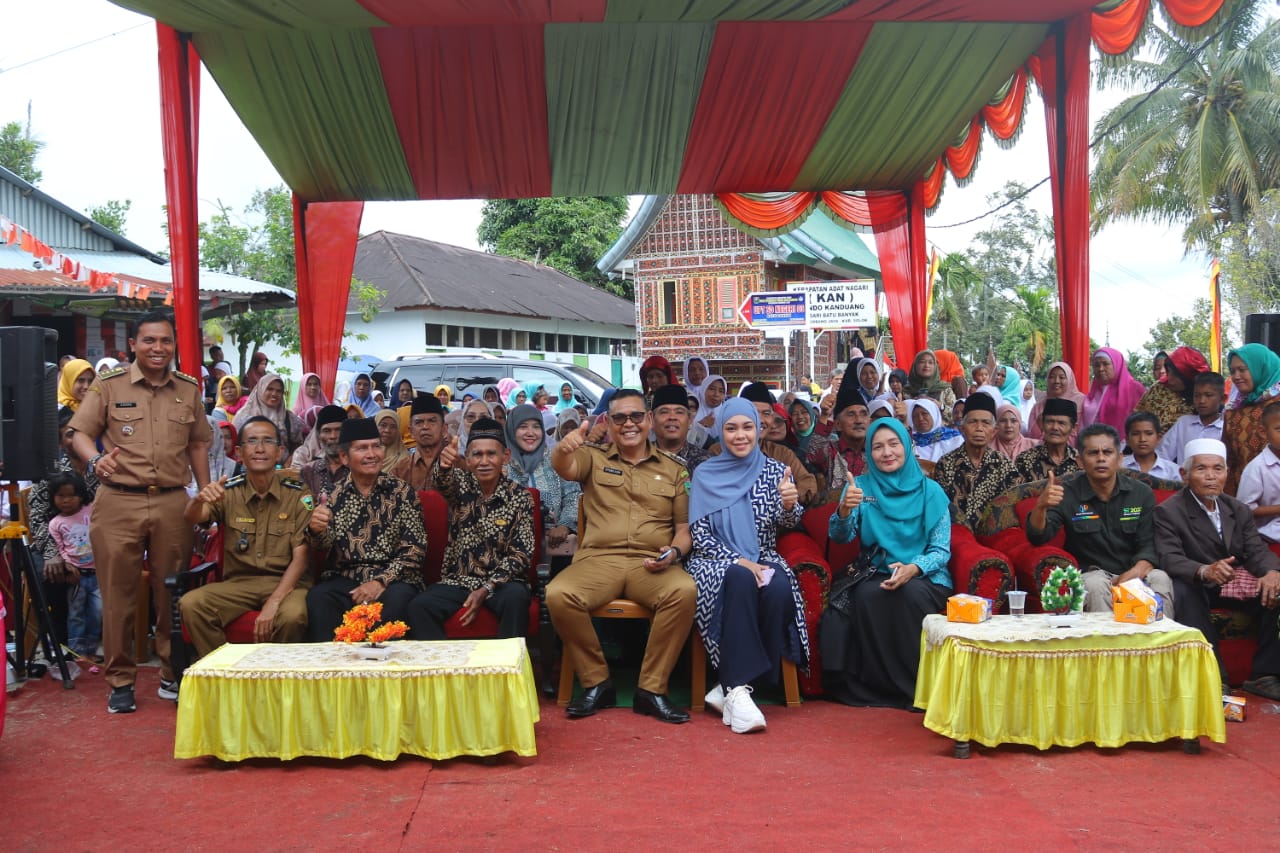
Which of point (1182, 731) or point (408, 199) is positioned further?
point (408, 199)

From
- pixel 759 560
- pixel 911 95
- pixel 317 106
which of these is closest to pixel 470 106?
pixel 317 106

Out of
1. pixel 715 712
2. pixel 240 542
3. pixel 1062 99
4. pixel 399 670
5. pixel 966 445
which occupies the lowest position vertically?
pixel 715 712

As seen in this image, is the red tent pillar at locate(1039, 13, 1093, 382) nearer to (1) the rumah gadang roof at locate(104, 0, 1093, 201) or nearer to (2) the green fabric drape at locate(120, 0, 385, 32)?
(1) the rumah gadang roof at locate(104, 0, 1093, 201)

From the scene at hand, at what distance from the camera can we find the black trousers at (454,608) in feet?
15.2

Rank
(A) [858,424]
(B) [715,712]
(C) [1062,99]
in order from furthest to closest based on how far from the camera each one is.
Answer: (C) [1062,99], (A) [858,424], (B) [715,712]

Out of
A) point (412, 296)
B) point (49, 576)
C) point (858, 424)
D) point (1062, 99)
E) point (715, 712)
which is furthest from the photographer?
point (412, 296)

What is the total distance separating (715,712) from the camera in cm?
457

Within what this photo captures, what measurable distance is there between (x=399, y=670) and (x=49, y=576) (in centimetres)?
275

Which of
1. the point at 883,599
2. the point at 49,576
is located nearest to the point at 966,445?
the point at 883,599

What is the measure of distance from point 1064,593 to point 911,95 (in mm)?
4903

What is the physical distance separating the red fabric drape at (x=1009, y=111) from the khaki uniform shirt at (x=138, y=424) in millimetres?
6036

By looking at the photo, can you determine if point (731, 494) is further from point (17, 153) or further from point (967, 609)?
point (17, 153)

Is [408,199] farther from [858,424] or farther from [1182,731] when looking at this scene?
[1182,731]

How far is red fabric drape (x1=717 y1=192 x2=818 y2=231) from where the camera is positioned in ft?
34.7
